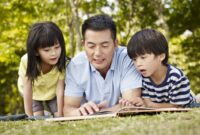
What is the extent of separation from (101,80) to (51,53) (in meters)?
0.58

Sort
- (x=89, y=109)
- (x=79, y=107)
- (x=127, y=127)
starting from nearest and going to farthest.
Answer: (x=127, y=127), (x=89, y=109), (x=79, y=107)

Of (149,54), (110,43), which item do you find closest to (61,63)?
(110,43)

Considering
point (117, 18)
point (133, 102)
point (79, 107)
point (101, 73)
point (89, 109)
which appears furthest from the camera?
point (117, 18)

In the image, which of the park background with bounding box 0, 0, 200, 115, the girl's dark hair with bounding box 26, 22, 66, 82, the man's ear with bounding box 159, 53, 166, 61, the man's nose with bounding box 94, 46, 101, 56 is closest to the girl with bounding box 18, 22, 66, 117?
the girl's dark hair with bounding box 26, 22, 66, 82

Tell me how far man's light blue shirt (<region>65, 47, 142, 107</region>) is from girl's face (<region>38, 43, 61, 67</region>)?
0.21m

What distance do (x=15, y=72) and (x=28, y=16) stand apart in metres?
5.45

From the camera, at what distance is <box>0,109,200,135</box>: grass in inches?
76.8

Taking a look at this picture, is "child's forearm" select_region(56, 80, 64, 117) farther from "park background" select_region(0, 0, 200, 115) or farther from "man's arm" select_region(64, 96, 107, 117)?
"park background" select_region(0, 0, 200, 115)

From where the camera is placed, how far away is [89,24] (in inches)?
154

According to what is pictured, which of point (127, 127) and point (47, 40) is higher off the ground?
point (47, 40)

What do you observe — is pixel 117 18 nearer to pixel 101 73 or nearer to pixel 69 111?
pixel 101 73

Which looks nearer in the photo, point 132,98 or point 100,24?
point 132,98

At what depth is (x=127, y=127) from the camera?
85.0 inches

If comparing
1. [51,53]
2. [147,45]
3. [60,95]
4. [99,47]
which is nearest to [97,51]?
[99,47]
